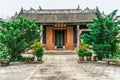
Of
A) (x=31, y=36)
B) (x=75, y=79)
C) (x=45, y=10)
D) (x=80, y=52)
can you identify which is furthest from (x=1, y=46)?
(x=45, y=10)

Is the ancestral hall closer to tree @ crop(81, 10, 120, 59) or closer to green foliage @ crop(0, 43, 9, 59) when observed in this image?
tree @ crop(81, 10, 120, 59)

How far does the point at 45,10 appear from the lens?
3016 centimetres

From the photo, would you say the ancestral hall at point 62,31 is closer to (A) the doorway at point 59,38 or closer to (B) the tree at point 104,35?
(A) the doorway at point 59,38

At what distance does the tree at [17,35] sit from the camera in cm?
1680

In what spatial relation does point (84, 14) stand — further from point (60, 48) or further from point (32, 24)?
point (32, 24)

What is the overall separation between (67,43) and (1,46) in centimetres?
1150

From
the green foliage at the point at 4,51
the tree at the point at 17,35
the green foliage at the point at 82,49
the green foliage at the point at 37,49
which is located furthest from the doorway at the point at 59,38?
the green foliage at the point at 4,51

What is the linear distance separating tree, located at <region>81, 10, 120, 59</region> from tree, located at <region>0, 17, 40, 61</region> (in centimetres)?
362

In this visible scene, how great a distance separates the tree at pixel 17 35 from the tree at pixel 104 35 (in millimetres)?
3621

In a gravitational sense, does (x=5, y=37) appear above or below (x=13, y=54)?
above

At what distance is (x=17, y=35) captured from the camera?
675 inches

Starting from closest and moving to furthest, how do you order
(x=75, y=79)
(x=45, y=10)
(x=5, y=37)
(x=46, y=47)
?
(x=75, y=79) < (x=5, y=37) < (x=46, y=47) < (x=45, y=10)

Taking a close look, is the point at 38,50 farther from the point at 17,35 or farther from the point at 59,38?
the point at 59,38

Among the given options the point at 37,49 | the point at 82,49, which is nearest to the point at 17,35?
the point at 37,49
